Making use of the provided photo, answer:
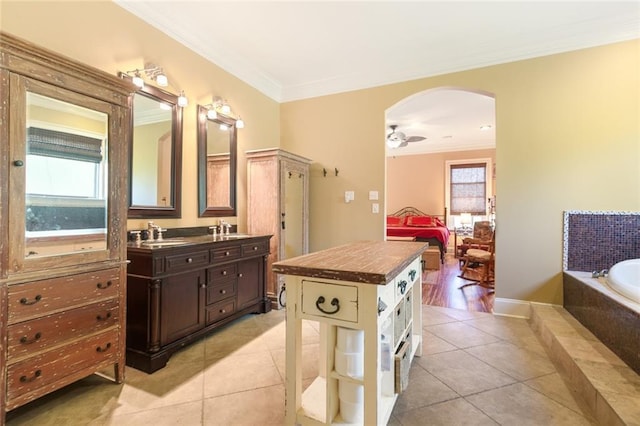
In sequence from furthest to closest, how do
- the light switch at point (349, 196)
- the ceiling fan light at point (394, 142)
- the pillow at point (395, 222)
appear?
the pillow at point (395, 222) < the ceiling fan light at point (394, 142) < the light switch at point (349, 196)

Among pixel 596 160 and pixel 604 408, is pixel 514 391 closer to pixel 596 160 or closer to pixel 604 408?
pixel 604 408

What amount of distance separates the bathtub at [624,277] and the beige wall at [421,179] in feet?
17.7

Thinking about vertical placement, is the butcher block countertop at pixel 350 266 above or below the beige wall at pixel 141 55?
below

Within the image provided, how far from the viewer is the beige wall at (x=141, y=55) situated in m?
1.88

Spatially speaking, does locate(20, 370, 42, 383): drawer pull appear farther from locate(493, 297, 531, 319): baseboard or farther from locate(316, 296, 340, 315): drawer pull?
locate(493, 297, 531, 319): baseboard

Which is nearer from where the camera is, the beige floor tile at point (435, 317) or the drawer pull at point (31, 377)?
the drawer pull at point (31, 377)

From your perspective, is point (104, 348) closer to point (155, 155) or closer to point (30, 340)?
point (30, 340)

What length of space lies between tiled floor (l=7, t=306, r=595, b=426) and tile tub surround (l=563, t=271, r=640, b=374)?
1.31 feet

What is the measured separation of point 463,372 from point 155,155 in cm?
294

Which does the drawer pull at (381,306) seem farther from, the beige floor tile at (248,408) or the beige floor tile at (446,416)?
Result: the beige floor tile at (248,408)

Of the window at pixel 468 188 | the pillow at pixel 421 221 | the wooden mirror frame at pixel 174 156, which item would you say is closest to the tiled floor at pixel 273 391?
the wooden mirror frame at pixel 174 156

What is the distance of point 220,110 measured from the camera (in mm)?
3172

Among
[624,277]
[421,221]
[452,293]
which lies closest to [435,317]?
[452,293]

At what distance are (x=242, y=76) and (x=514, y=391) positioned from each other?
385 centimetres
